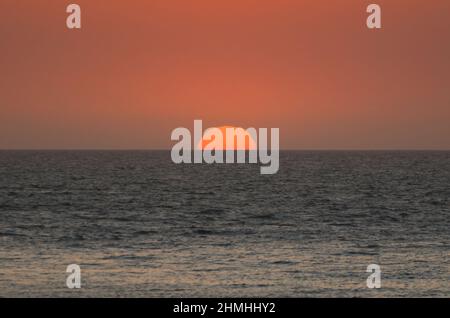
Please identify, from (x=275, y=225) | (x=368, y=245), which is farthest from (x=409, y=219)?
(x=368, y=245)

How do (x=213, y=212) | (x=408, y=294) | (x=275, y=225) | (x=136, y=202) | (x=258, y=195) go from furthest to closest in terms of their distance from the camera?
(x=258, y=195), (x=136, y=202), (x=213, y=212), (x=275, y=225), (x=408, y=294)

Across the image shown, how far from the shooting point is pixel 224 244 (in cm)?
4356

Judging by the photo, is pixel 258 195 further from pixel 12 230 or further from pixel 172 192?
pixel 12 230

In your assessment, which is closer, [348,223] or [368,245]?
[368,245]

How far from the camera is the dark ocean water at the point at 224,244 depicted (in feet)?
96.3

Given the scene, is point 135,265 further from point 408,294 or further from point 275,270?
point 408,294

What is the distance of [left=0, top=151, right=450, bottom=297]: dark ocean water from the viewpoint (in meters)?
29.3

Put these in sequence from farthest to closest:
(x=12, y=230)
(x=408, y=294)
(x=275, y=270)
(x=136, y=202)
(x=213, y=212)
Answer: (x=136, y=202) < (x=213, y=212) < (x=12, y=230) < (x=275, y=270) < (x=408, y=294)

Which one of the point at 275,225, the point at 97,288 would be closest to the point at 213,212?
the point at 275,225

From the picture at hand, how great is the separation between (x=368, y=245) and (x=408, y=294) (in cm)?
1461

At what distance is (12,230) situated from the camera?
49719mm
